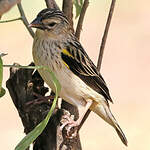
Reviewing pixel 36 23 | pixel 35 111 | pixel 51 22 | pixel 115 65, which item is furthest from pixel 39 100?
pixel 115 65

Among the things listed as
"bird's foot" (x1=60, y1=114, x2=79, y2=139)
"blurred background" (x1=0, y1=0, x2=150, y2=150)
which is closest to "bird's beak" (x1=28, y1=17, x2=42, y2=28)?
"bird's foot" (x1=60, y1=114, x2=79, y2=139)

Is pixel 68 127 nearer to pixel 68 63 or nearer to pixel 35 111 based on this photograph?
pixel 35 111

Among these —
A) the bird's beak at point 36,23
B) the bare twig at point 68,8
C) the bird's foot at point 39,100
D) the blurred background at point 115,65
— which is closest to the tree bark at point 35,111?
the bird's foot at point 39,100

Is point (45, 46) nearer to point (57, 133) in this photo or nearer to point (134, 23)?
point (57, 133)

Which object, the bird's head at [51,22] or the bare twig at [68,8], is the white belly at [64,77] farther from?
the bare twig at [68,8]

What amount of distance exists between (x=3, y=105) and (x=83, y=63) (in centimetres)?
587

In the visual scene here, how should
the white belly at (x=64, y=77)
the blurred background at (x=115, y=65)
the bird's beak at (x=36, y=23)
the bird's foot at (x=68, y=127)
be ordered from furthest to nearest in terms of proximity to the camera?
the blurred background at (x=115, y=65) → the white belly at (x=64, y=77) → the bird's beak at (x=36, y=23) → the bird's foot at (x=68, y=127)

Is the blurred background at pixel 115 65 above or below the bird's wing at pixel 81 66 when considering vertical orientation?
below

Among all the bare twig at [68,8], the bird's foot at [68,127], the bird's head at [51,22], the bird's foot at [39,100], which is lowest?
the bird's foot at [68,127]

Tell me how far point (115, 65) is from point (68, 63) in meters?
6.97

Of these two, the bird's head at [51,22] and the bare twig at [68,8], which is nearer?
the bare twig at [68,8]

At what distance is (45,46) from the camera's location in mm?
4496

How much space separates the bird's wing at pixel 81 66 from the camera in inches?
177

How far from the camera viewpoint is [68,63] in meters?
4.49
